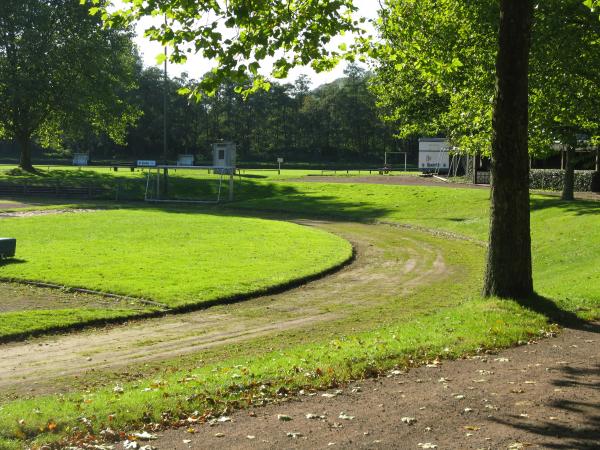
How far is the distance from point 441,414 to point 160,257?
18.4 m

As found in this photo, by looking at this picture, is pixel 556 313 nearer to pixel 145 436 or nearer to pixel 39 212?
pixel 145 436

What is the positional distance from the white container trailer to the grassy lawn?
1857 inches

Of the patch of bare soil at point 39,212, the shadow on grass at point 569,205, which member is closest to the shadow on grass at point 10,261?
the patch of bare soil at point 39,212

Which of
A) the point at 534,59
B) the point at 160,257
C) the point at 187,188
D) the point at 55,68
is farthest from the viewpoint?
the point at 187,188

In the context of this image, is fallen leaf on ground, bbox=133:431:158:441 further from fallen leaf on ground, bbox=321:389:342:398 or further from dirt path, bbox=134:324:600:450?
fallen leaf on ground, bbox=321:389:342:398

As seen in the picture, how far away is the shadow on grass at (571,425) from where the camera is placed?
22.6ft

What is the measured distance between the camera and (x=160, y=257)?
2505cm

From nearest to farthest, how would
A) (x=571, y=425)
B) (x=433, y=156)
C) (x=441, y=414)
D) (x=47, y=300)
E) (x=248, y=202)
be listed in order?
(x=571, y=425) < (x=441, y=414) < (x=47, y=300) < (x=248, y=202) < (x=433, y=156)

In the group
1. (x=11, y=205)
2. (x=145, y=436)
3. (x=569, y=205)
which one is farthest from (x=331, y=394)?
(x=11, y=205)

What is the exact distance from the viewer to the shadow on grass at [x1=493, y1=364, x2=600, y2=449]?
271 inches

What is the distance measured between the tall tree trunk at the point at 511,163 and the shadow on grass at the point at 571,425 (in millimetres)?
5645

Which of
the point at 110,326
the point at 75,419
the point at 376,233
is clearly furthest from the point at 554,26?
the point at 75,419

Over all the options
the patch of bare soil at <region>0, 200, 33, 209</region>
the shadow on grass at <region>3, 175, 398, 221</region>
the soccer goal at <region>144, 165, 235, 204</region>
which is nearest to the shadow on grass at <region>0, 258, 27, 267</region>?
the shadow on grass at <region>3, 175, 398, 221</region>

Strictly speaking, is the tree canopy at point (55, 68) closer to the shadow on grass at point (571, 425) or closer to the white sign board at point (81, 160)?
the white sign board at point (81, 160)
